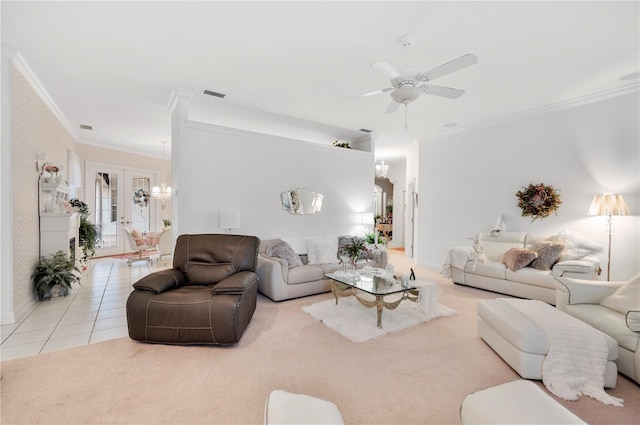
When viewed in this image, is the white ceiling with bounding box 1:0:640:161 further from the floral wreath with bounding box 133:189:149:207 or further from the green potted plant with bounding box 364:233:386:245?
the floral wreath with bounding box 133:189:149:207

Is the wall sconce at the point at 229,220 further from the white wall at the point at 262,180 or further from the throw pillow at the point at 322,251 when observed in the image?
the throw pillow at the point at 322,251

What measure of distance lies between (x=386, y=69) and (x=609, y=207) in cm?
373

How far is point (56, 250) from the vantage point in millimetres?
4312

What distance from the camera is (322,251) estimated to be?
15.9 ft

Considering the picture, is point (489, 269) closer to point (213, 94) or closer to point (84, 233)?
point (213, 94)

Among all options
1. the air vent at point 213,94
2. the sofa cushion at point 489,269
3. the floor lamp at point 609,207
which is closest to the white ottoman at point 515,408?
the sofa cushion at point 489,269

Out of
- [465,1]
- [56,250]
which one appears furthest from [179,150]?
[465,1]

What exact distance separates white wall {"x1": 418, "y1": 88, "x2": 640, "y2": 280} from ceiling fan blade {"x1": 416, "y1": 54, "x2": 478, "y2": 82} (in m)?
3.40

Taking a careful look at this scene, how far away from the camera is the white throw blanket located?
207cm

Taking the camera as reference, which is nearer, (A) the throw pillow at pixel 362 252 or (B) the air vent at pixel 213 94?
(B) the air vent at pixel 213 94

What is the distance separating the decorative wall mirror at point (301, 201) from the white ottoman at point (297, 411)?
421 cm

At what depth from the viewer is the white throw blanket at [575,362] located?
81.7 inches

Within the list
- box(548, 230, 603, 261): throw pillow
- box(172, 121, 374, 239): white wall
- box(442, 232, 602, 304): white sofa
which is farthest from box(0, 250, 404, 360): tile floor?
box(548, 230, 603, 261): throw pillow

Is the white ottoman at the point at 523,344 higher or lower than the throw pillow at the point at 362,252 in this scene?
lower
